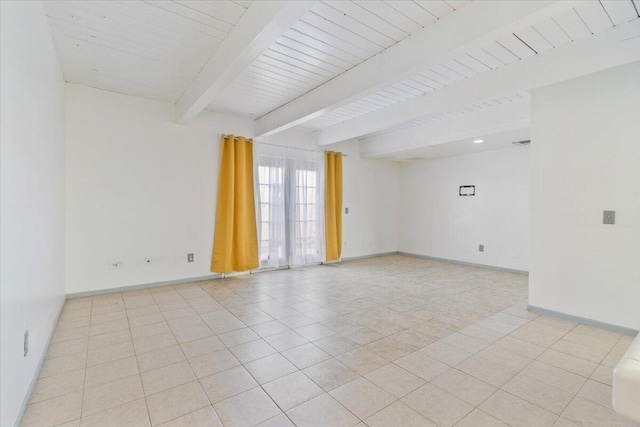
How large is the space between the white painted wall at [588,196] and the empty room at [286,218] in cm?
2

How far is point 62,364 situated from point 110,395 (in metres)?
0.68

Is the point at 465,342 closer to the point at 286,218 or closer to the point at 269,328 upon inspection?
the point at 269,328

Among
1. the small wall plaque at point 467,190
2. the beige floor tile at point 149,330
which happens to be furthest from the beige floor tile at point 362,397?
the small wall plaque at point 467,190

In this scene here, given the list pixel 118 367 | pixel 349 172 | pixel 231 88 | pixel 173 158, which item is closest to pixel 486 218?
pixel 349 172

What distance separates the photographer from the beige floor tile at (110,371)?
2.01 metres

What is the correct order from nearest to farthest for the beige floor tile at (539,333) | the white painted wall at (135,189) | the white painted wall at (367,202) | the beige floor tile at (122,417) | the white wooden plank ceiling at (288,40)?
1. the beige floor tile at (122,417)
2. the white wooden plank ceiling at (288,40)
3. the beige floor tile at (539,333)
4. the white painted wall at (135,189)
5. the white painted wall at (367,202)

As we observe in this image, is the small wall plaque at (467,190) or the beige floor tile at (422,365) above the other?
the small wall plaque at (467,190)

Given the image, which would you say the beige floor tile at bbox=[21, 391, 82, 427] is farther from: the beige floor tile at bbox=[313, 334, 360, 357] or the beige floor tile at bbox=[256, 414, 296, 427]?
the beige floor tile at bbox=[313, 334, 360, 357]

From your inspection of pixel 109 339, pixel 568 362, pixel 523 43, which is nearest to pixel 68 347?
pixel 109 339

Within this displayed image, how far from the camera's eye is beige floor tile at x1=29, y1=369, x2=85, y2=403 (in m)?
1.85

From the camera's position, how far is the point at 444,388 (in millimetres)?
1950

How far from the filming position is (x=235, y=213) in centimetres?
482

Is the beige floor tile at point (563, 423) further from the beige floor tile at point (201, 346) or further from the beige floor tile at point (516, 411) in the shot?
the beige floor tile at point (201, 346)

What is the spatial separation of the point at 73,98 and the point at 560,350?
5671 millimetres
